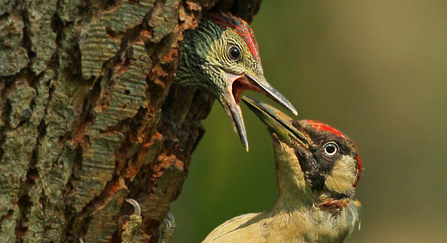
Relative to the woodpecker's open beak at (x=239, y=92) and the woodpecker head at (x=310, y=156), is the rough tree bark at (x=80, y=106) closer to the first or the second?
the woodpecker's open beak at (x=239, y=92)

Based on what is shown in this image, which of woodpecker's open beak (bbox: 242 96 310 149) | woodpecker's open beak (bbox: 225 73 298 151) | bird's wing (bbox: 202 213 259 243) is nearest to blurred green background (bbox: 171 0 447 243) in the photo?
bird's wing (bbox: 202 213 259 243)

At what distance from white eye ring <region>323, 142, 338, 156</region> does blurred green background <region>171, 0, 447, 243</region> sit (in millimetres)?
1674

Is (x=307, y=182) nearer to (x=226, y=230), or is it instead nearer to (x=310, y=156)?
(x=310, y=156)

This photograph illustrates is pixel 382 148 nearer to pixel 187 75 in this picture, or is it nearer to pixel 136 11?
pixel 187 75

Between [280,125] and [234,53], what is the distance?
1.61ft

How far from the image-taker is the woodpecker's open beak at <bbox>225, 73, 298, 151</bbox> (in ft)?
6.73

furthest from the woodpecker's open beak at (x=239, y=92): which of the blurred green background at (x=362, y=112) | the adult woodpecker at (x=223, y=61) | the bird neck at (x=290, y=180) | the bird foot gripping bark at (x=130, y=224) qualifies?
the blurred green background at (x=362, y=112)

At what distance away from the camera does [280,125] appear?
7.88ft

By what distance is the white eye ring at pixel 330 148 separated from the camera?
2.44m

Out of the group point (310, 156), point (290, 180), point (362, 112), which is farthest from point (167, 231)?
point (362, 112)

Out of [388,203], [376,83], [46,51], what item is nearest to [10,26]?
[46,51]

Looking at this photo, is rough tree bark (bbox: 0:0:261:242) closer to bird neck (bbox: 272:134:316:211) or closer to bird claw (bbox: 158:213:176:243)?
bird claw (bbox: 158:213:176:243)

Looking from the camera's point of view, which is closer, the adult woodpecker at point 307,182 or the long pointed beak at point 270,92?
the long pointed beak at point 270,92

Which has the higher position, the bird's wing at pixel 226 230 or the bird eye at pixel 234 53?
the bird eye at pixel 234 53
